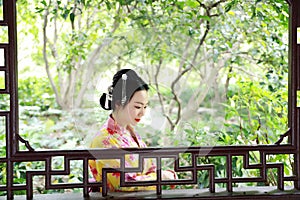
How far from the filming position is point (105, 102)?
Result: 1.84 meters

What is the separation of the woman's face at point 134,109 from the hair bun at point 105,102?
0.06m

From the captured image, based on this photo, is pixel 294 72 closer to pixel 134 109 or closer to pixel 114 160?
pixel 134 109

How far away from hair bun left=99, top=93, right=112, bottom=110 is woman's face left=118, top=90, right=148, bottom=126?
64mm

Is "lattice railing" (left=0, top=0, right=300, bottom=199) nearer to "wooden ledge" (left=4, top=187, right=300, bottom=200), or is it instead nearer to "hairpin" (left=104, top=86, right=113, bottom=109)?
"wooden ledge" (left=4, top=187, right=300, bottom=200)

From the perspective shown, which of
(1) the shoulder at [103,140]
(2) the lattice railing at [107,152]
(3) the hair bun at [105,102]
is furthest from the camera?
(3) the hair bun at [105,102]

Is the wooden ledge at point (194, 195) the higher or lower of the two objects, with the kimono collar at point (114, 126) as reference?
lower

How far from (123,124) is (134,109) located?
2.5 inches

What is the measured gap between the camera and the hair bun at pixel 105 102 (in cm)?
183

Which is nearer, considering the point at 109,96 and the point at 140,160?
the point at 140,160

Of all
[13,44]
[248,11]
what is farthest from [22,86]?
[13,44]

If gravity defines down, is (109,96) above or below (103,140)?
above

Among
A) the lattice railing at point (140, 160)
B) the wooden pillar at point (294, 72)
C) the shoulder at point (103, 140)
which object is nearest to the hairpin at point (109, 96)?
the shoulder at point (103, 140)

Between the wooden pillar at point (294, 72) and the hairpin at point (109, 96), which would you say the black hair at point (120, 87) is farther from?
the wooden pillar at point (294, 72)

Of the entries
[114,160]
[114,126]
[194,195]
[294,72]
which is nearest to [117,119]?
[114,126]
